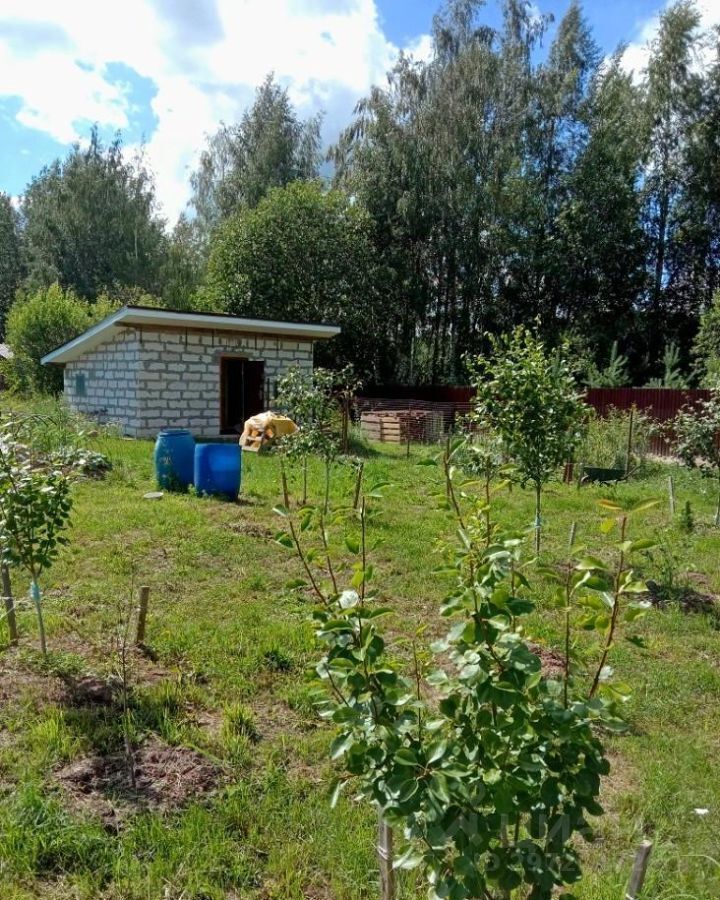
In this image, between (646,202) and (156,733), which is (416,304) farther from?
(156,733)

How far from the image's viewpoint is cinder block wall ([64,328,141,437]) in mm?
13734

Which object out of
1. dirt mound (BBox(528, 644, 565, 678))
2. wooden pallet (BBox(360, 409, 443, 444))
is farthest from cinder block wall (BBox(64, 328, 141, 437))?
dirt mound (BBox(528, 644, 565, 678))

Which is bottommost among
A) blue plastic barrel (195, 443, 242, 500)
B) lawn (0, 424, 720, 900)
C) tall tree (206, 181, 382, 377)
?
lawn (0, 424, 720, 900)

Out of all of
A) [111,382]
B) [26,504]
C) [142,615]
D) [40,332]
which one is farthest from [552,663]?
[40,332]

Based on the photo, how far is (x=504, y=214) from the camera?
24.3 m

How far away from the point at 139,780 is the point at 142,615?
47.7 inches

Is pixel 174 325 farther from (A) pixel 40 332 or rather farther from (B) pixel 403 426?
(A) pixel 40 332

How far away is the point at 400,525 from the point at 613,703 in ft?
18.6

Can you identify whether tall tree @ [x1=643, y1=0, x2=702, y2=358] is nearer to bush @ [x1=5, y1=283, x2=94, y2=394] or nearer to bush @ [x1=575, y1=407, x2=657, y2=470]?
bush @ [x1=575, y1=407, x2=657, y2=470]

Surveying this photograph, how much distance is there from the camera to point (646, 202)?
24.7 meters

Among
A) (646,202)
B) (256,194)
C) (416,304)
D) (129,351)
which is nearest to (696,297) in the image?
(646,202)

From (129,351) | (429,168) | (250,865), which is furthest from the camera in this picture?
(429,168)

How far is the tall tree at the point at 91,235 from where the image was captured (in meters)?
31.7

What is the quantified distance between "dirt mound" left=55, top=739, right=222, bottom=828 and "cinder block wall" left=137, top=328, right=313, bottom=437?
443 inches
